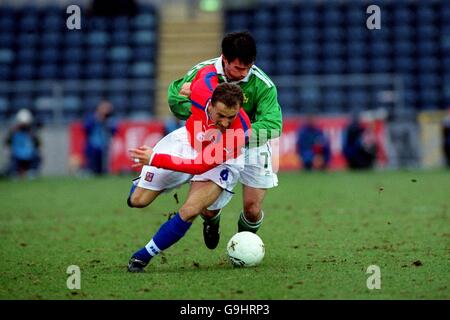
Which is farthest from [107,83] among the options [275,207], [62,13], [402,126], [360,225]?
[360,225]

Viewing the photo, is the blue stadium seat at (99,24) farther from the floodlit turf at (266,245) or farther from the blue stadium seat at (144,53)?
the floodlit turf at (266,245)

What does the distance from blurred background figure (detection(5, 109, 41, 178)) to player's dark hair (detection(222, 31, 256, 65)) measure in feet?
55.2

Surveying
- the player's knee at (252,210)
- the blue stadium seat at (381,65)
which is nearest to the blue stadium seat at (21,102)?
the blue stadium seat at (381,65)

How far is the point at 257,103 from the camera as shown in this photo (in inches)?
316

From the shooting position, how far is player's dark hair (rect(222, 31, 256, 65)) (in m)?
7.50

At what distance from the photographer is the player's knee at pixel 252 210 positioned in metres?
8.20

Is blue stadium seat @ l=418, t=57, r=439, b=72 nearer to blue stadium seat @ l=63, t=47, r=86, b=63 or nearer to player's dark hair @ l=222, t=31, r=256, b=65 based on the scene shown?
blue stadium seat @ l=63, t=47, r=86, b=63

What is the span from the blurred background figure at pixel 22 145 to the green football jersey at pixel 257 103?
16.1 m

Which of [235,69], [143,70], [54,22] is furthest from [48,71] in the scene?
[235,69]

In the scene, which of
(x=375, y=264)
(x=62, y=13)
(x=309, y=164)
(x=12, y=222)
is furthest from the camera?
(x=62, y=13)

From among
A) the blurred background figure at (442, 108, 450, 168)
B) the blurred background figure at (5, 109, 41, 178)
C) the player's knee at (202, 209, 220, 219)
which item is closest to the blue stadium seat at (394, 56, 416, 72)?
the blurred background figure at (442, 108, 450, 168)

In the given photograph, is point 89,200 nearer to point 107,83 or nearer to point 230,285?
point 230,285

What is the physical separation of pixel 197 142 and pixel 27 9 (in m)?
23.2

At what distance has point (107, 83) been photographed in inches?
1069
